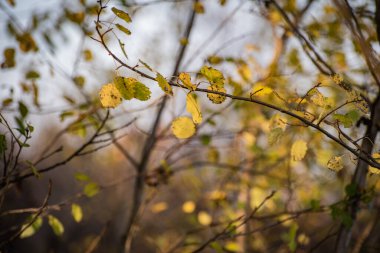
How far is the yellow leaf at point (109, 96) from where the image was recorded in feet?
2.70

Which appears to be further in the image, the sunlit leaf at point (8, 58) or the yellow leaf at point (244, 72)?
the yellow leaf at point (244, 72)

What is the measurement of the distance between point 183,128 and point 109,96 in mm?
239

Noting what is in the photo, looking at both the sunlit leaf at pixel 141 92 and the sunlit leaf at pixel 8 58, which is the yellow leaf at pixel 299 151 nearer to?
the sunlit leaf at pixel 141 92

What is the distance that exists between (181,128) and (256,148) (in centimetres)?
120

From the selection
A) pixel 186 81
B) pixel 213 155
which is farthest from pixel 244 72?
pixel 186 81

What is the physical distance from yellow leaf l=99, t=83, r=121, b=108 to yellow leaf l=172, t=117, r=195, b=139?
7.6 inches

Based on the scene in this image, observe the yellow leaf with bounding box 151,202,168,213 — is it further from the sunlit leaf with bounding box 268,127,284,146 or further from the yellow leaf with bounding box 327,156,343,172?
the yellow leaf with bounding box 327,156,343,172

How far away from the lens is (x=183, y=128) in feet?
3.04

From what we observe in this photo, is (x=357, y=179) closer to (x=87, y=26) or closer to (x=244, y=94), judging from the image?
(x=244, y=94)

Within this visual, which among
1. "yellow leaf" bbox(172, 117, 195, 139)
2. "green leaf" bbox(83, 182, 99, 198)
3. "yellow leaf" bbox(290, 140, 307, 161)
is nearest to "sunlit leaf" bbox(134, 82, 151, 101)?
"yellow leaf" bbox(172, 117, 195, 139)

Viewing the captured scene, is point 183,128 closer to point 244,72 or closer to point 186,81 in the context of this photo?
point 186,81

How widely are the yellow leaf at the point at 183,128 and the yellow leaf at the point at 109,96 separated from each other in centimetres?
19

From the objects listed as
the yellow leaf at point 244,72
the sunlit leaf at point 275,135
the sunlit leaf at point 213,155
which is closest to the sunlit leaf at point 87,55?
the yellow leaf at point 244,72

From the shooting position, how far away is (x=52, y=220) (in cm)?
133
